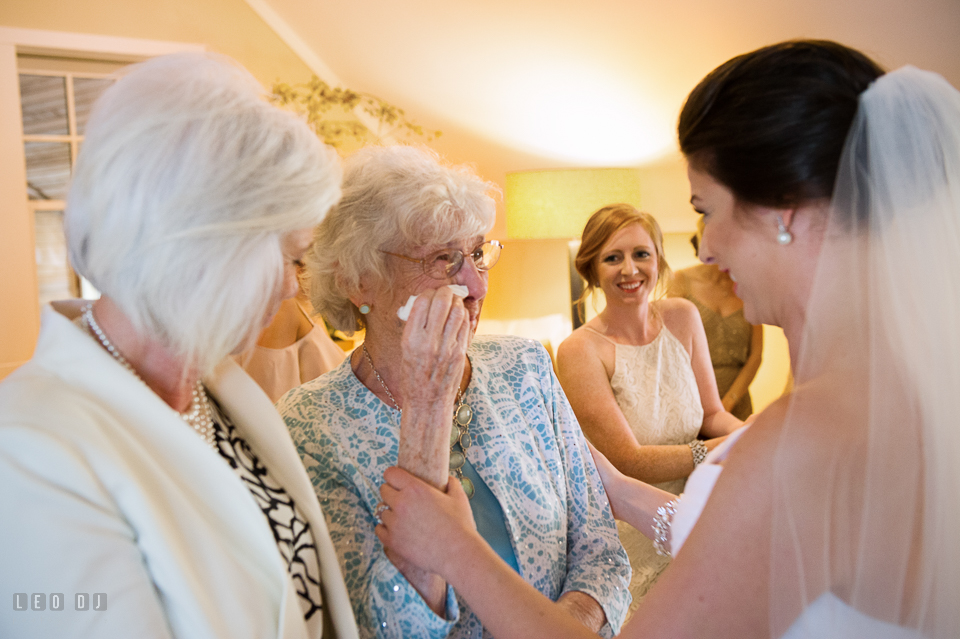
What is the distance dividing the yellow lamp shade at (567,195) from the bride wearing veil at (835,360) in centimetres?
204

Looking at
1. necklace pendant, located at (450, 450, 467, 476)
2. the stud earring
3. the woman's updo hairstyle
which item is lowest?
necklace pendant, located at (450, 450, 467, 476)

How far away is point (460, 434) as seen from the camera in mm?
1351

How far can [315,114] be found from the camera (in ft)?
11.8

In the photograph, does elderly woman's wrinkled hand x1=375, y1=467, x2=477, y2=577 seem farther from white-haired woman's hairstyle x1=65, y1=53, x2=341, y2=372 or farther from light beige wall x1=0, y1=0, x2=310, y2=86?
light beige wall x1=0, y1=0, x2=310, y2=86

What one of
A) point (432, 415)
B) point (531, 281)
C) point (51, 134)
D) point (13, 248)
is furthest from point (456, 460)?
point (51, 134)

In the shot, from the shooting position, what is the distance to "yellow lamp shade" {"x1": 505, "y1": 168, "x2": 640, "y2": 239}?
301cm

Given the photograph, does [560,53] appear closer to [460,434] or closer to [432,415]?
[460,434]

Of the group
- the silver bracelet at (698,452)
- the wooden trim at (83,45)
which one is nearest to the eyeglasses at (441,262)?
the silver bracelet at (698,452)

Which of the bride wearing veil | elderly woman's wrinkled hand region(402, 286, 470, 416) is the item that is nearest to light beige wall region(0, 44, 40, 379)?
elderly woman's wrinkled hand region(402, 286, 470, 416)

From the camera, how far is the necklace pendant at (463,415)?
137 centimetres

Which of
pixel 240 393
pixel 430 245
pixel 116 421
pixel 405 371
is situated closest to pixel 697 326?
pixel 430 245

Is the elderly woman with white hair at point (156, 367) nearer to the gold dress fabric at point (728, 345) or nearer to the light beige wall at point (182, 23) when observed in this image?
the gold dress fabric at point (728, 345)

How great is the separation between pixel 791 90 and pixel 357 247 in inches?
34.2

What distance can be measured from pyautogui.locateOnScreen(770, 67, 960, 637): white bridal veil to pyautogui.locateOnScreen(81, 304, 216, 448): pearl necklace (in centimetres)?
74
